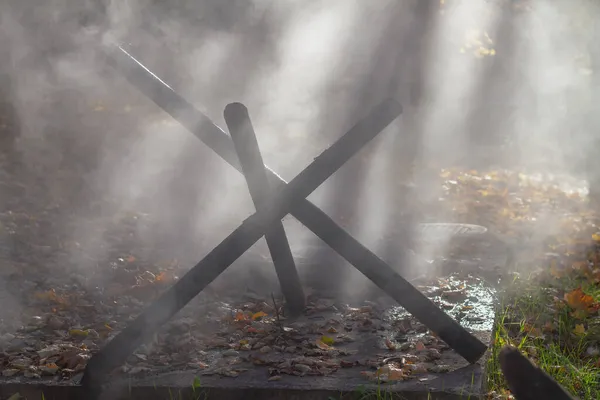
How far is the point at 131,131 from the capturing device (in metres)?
10.3

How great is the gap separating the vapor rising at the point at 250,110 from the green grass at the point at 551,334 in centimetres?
108

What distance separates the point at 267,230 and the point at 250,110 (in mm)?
7037

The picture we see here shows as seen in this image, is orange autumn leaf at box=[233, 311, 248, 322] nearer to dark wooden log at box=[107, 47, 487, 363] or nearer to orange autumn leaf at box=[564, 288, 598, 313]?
dark wooden log at box=[107, 47, 487, 363]

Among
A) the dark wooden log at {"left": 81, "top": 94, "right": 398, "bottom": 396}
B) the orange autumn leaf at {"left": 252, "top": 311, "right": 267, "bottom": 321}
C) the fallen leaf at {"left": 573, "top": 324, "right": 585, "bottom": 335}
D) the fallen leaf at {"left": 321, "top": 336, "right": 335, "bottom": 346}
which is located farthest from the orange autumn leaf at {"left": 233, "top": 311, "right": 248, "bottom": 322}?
the fallen leaf at {"left": 573, "top": 324, "right": 585, "bottom": 335}

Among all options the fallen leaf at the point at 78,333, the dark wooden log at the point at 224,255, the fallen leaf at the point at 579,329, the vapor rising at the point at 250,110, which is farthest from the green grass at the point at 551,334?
the fallen leaf at the point at 78,333

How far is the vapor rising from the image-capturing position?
7980mm

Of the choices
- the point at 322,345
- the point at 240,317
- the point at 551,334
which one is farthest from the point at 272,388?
the point at 551,334

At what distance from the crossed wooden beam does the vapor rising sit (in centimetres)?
178

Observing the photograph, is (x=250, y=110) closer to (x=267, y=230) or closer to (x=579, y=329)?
(x=579, y=329)

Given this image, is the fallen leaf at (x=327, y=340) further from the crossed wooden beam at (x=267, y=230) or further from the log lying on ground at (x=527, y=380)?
the log lying on ground at (x=527, y=380)

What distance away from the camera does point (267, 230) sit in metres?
4.06

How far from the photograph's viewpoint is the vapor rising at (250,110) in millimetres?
7980

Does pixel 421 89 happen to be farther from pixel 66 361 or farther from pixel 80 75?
pixel 66 361

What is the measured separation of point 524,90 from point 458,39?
343cm
